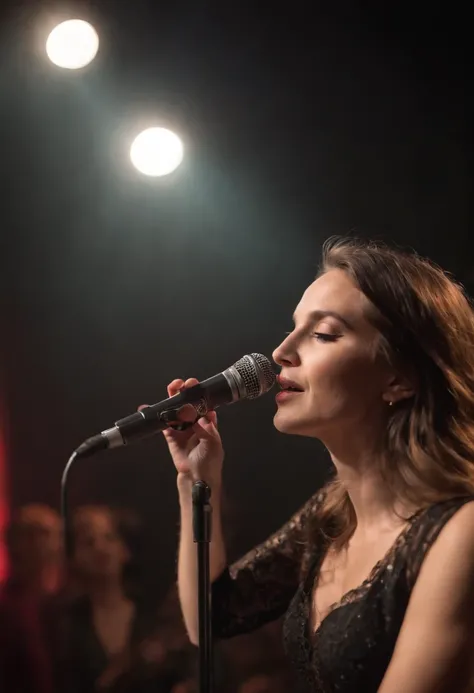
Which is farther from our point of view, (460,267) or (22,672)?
(460,267)

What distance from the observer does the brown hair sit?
4.42 ft

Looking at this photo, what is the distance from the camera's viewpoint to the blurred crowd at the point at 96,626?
185 cm

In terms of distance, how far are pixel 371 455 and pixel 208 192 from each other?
103cm

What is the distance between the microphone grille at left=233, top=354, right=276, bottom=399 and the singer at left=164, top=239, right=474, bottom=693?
72 millimetres

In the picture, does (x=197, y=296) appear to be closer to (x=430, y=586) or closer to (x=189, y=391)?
(x=189, y=391)

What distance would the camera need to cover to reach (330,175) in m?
2.12

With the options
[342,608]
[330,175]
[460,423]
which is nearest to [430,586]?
[342,608]

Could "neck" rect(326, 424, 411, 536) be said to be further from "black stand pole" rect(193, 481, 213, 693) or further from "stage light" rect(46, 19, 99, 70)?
"stage light" rect(46, 19, 99, 70)

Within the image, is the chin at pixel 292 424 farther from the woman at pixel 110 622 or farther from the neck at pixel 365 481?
the woman at pixel 110 622

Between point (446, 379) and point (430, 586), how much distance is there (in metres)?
0.39

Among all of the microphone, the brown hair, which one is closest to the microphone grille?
the microphone

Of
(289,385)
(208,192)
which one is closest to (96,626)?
(289,385)

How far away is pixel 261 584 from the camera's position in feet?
5.34

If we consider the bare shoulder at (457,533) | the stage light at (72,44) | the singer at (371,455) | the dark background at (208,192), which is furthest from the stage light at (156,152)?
the bare shoulder at (457,533)
